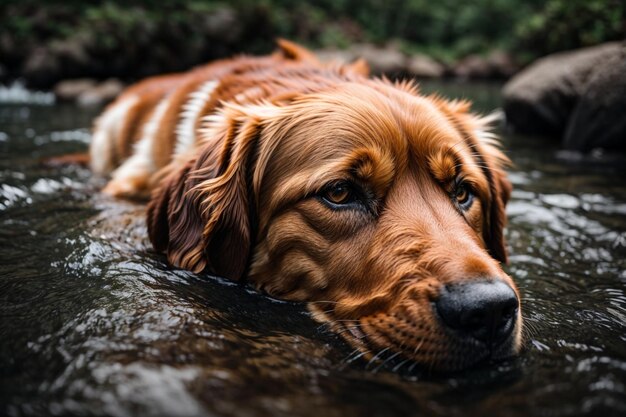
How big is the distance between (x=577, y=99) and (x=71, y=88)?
48.6 feet

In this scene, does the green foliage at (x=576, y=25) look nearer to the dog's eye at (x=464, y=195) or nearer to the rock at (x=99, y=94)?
the dog's eye at (x=464, y=195)

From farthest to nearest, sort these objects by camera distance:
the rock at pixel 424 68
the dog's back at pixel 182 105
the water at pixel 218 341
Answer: the rock at pixel 424 68 < the dog's back at pixel 182 105 < the water at pixel 218 341

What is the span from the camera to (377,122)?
3.11 meters

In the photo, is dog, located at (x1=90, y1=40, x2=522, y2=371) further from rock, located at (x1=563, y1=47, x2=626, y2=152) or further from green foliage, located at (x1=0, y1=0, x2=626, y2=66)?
green foliage, located at (x1=0, y1=0, x2=626, y2=66)

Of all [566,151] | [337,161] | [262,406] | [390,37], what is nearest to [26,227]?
[337,161]

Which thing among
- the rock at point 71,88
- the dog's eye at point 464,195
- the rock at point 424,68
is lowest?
the rock at point 71,88

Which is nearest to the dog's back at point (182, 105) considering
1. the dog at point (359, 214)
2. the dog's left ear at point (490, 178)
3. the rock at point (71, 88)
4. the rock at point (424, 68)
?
the dog at point (359, 214)

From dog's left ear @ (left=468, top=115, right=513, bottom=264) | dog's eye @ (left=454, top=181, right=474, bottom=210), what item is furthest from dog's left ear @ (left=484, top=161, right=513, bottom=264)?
dog's eye @ (left=454, top=181, right=474, bottom=210)

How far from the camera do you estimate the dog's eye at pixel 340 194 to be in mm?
2957

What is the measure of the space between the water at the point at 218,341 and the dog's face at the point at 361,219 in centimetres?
15

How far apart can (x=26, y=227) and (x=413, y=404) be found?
10.9ft

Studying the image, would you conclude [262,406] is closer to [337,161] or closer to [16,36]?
[337,161]

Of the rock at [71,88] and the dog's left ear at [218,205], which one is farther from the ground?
the dog's left ear at [218,205]

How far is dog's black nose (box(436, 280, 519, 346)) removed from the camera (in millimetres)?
2221
